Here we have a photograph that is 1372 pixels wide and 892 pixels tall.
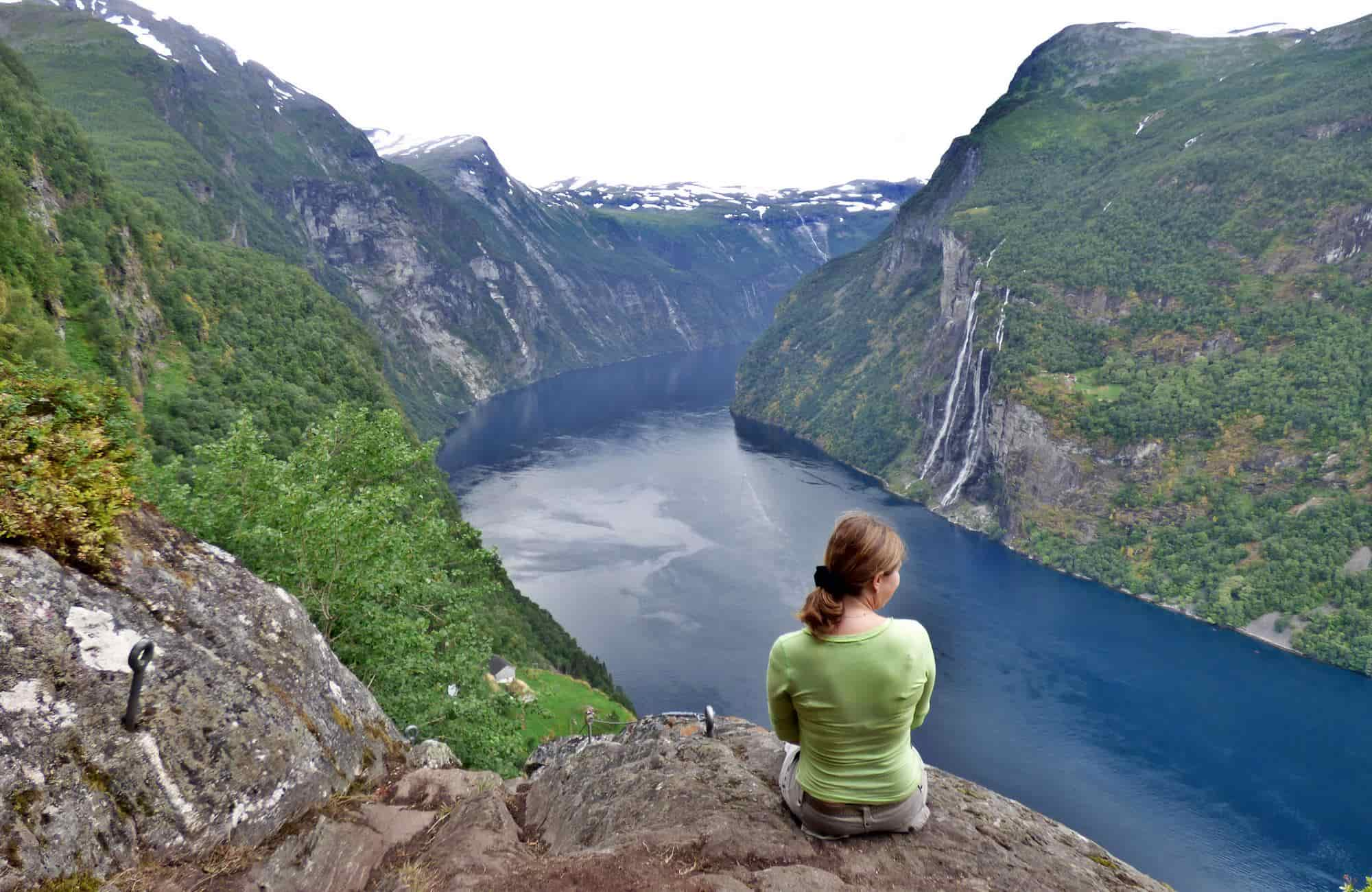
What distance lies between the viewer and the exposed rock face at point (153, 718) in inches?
203

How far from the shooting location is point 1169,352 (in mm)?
102125

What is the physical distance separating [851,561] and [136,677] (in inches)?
231

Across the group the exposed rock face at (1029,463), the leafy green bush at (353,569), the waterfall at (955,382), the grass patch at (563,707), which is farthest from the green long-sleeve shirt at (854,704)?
the waterfall at (955,382)

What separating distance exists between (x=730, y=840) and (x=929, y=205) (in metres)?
201

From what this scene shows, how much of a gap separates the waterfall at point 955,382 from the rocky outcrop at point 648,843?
115 metres

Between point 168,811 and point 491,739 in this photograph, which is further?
point 491,739

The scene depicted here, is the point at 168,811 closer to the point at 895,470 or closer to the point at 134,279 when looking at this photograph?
the point at 134,279

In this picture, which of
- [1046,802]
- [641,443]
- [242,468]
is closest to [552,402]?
[641,443]

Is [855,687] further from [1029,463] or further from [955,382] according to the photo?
[955,382]

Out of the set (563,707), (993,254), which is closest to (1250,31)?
(993,254)

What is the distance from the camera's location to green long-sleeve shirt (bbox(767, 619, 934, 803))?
4.36 metres

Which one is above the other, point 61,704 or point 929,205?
point 929,205

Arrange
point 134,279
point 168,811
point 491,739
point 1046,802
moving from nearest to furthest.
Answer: point 168,811 → point 491,739 → point 1046,802 → point 134,279

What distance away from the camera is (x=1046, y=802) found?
1841 inches
